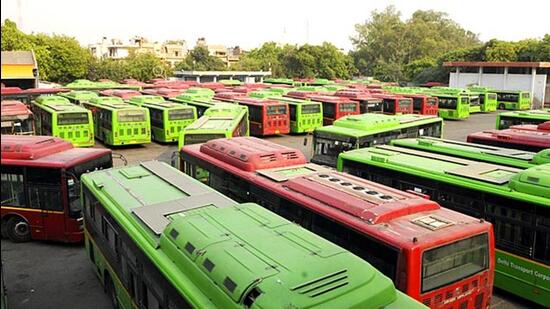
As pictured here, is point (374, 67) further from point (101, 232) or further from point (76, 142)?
point (101, 232)

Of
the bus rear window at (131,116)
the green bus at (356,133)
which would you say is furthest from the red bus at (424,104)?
the bus rear window at (131,116)

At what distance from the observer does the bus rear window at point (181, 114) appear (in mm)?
27203

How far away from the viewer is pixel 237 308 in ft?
16.6

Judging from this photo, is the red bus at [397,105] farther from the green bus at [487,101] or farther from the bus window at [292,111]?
the green bus at [487,101]

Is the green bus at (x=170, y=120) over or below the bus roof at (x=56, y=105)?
below

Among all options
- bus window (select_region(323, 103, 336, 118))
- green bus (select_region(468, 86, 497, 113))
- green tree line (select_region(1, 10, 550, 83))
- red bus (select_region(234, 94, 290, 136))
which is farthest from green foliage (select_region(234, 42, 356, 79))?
red bus (select_region(234, 94, 290, 136))

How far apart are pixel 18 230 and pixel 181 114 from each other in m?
15.3

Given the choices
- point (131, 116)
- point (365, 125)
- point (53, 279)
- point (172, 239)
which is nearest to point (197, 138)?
point (365, 125)

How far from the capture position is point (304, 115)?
103 feet

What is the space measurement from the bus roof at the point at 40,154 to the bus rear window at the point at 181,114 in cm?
1395

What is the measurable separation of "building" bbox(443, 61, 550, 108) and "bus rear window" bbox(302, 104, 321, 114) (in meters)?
28.8

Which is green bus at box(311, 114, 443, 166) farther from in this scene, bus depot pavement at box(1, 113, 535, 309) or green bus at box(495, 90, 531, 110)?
green bus at box(495, 90, 531, 110)

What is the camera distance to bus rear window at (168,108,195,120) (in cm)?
2720

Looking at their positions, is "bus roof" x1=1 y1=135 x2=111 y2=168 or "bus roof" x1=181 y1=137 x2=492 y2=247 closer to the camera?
"bus roof" x1=181 y1=137 x2=492 y2=247
